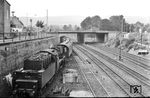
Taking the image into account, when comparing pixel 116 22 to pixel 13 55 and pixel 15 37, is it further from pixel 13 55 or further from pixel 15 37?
pixel 13 55

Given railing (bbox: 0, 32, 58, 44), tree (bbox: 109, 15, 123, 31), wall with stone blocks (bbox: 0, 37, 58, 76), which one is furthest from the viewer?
tree (bbox: 109, 15, 123, 31)

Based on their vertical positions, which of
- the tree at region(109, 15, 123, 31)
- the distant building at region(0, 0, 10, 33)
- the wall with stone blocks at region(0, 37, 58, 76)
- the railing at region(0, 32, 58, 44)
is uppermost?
the tree at region(109, 15, 123, 31)

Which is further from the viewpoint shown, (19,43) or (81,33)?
(81,33)

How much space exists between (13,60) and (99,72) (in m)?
11.6

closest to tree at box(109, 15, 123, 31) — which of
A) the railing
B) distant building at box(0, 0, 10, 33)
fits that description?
distant building at box(0, 0, 10, 33)

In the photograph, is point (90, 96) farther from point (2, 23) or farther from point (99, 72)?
point (2, 23)

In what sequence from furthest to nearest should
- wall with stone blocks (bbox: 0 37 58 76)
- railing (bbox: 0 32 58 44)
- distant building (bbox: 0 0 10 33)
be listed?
distant building (bbox: 0 0 10 33) < railing (bbox: 0 32 58 44) < wall with stone blocks (bbox: 0 37 58 76)

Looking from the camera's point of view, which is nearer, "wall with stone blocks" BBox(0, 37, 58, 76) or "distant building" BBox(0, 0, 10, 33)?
"wall with stone blocks" BBox(0, 37, 58, 76)

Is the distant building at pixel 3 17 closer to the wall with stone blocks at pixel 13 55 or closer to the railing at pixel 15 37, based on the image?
the railing at pixel 15 37

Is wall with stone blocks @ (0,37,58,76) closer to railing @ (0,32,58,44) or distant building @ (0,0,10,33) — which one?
railing @ (0,32,58,44)

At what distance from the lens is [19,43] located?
21.9 meters

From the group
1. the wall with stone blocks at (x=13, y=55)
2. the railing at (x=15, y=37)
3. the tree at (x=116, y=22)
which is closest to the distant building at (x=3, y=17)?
the railing at (x=15, y=37)

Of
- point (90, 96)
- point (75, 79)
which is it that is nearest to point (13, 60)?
point (75, 79)

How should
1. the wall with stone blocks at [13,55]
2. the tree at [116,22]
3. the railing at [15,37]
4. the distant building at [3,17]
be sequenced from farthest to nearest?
the tree at [116,22], the distant building at [3,17], the railing at [15,37], the wall with stone blocks at [13,55]
